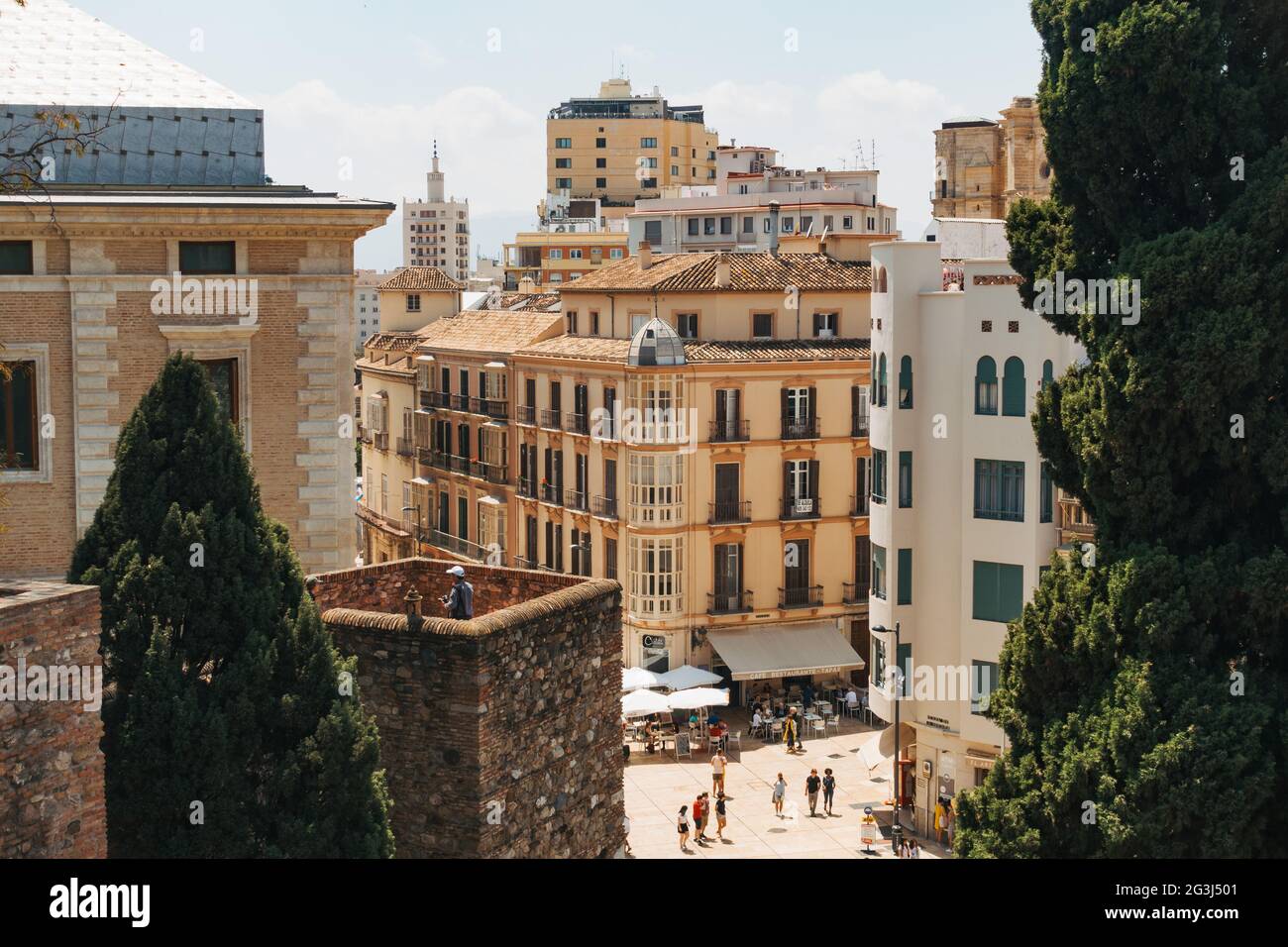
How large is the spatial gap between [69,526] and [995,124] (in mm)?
64838

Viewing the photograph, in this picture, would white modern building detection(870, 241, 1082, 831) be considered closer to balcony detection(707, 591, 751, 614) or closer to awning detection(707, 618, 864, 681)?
awning detection(707, 618, 864, 681)

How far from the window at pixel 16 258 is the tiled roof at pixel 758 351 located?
31.0 metres

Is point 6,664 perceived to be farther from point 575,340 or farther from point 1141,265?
point 575,340

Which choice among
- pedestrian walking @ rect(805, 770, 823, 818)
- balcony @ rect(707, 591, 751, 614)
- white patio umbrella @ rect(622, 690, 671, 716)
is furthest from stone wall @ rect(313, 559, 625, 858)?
balcony @ rect(707, 591, 751, 614)

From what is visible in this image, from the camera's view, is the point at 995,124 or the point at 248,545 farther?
the point at 995,124

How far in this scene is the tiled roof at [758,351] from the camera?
5238cm

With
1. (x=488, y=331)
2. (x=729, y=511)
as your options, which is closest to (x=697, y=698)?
(x=729, y=511)

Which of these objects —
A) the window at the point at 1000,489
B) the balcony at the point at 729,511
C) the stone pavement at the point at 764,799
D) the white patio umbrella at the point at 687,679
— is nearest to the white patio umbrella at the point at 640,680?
the white patio umbrella at the point at 687,679

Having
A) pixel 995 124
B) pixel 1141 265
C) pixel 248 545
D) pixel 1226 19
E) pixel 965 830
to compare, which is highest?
pixel 995 124

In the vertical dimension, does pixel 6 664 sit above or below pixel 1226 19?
below

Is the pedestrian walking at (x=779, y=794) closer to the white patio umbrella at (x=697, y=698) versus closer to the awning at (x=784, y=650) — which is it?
the white patio umbrella at (x=697, y=698)

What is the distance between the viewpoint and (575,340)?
2328 inches
